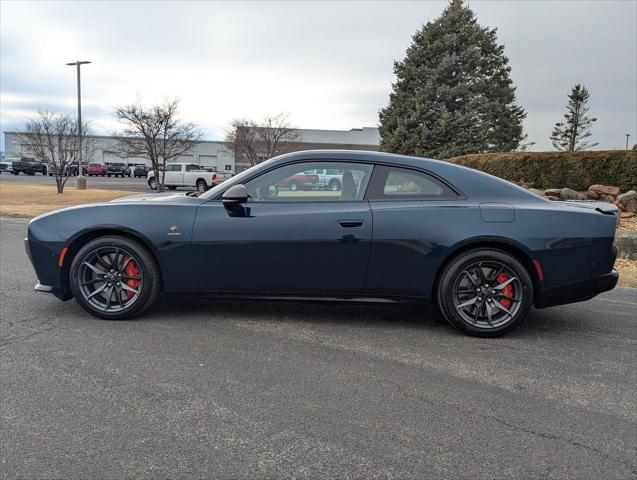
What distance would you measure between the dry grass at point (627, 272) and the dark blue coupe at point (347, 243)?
2.72 metres

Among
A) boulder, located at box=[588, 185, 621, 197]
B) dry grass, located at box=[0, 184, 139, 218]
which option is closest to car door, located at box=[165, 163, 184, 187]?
dry grass, located at box=[0, 184, 139, 218]

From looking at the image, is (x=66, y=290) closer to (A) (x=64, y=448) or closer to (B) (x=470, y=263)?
(A) (x=64, y=448)

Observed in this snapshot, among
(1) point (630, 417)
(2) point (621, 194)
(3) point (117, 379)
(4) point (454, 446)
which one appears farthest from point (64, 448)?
(2) point (621, 194)

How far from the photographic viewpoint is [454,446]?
2.50 meters

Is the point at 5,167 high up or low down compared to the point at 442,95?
down

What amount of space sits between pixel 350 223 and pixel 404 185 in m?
0.59

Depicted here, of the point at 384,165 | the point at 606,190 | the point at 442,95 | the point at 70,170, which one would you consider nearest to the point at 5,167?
the point at 70,170

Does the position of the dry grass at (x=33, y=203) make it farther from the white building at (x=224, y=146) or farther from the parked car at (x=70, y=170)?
the white building at (x=224, y=146)

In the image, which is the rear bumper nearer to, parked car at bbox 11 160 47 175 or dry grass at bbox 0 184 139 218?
dry grass at bbox 0 184 139 218

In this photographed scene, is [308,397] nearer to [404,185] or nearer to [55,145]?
[404,185]

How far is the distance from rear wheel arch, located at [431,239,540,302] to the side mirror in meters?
1.71

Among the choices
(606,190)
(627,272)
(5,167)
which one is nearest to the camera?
(627,272)

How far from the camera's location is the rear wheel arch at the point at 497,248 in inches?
161

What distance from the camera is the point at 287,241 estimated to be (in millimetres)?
4090
